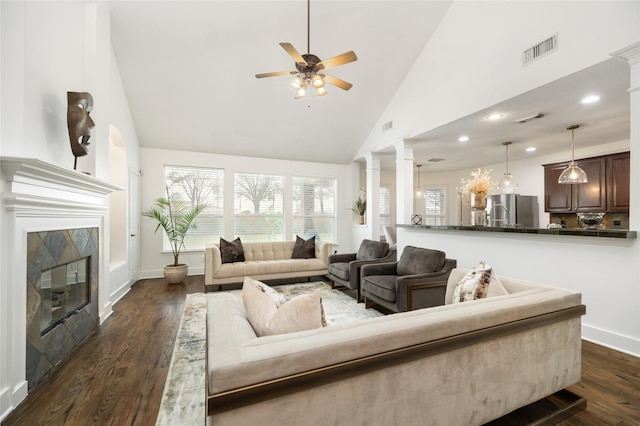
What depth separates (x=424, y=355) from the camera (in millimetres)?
1230

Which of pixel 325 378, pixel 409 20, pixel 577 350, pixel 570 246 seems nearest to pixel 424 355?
pixel 325 378

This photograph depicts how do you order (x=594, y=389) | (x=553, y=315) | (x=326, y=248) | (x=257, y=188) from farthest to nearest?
(x=257, y=188) → (x=326, y=248) → (x=594, y=389) → (x=553, y=315)

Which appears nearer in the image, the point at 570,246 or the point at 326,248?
the point at 570,246

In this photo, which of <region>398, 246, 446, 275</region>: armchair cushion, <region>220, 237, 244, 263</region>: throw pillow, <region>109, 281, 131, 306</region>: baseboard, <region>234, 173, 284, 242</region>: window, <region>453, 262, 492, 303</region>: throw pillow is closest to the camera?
<region>453, 262, 492, 303</region>: throw pillow

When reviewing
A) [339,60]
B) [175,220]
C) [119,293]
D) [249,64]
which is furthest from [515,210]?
[119,293]

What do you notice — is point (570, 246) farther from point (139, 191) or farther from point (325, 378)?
point (139, 191)

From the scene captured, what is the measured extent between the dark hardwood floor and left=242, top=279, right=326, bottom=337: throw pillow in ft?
3.42

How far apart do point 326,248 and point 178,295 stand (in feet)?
8.53

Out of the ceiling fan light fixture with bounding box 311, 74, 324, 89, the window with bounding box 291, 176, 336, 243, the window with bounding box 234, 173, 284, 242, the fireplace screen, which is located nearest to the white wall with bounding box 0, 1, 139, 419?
the fireplace screen

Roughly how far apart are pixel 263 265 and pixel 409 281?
8.66 ft

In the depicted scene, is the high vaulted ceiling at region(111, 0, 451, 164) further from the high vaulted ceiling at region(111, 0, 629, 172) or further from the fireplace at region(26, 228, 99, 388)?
the fireplace at region(26, 228, 99, 388)

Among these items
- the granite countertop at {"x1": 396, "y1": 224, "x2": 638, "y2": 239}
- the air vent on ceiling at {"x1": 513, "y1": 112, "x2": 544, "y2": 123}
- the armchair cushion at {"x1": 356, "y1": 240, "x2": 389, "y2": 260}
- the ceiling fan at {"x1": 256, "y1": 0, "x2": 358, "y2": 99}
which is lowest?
the armchair cushion at {"x1": 356, "y1": 240, "x2": 389, "y2": 260}

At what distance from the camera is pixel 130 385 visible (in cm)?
Result: 203

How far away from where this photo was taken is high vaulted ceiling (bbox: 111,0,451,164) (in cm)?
377
